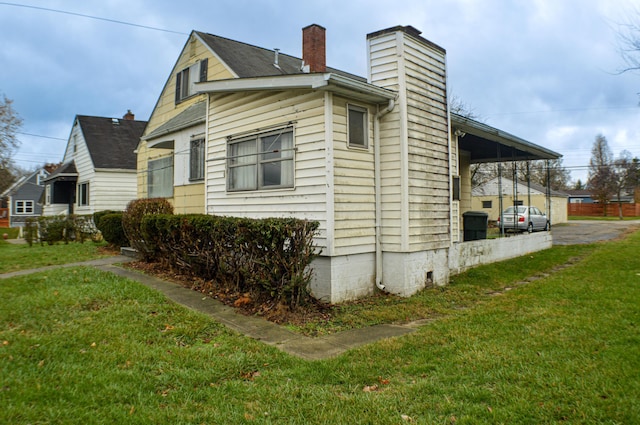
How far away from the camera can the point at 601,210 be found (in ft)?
163

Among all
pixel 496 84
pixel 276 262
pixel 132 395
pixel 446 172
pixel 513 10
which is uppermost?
pixel 496 84

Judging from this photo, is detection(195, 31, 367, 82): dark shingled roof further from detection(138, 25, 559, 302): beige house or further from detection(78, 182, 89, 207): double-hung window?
detection(78, 182, 89, 207): double-hung window

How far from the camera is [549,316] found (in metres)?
5.79

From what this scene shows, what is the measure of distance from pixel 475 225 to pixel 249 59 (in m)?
8.61

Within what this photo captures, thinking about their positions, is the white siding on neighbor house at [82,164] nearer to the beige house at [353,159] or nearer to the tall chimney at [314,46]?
the beige house at [353,159]

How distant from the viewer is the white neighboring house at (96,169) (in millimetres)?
19188

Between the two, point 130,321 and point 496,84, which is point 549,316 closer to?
point 130,321

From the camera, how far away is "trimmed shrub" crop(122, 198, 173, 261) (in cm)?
979

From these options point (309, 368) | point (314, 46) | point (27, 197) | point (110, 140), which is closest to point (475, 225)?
point (314, 46)

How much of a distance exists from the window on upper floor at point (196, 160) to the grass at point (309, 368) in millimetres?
5095

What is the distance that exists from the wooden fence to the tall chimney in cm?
5146

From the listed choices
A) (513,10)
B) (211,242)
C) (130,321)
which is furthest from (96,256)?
(513,10)

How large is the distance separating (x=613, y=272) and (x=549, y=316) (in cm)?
480

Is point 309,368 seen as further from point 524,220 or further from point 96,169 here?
point 524,220
